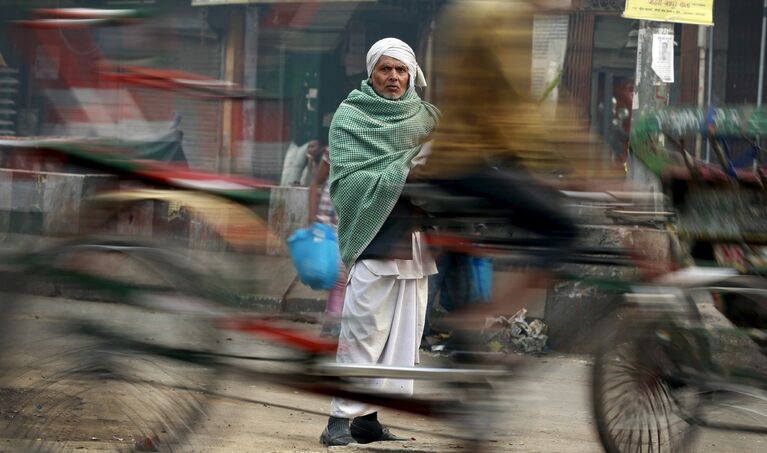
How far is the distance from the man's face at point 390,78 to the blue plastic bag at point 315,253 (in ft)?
2.46

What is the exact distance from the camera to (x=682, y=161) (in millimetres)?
4281

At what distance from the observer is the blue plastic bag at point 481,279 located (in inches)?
131

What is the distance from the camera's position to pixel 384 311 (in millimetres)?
4711

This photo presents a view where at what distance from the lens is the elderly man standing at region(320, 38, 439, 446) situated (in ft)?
14.2

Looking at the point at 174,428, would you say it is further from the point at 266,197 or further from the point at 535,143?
the point at 535,143

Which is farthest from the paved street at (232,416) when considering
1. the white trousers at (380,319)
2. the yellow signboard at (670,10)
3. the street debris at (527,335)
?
the yellow signboard at (670,10)

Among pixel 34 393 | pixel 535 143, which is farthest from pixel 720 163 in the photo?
pixel 34 393

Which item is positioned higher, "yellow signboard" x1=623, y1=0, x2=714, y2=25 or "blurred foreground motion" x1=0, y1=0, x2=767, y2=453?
"yellow signboard" x1=623, y1=0, x2=714, y2=25

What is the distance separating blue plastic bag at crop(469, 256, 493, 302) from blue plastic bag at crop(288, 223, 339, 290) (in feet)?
4.82

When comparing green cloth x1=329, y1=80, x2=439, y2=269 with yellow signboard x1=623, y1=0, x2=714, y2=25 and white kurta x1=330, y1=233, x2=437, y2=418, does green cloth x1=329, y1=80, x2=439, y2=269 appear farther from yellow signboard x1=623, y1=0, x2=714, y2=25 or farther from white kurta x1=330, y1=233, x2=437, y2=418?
yellow signboard x1=623, y1=0, x2=714, y2=25

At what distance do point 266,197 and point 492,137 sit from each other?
0.63 m

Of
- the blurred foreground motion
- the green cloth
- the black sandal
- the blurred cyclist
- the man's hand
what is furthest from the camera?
the black sandal

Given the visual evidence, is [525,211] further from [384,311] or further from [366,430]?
[366,430]

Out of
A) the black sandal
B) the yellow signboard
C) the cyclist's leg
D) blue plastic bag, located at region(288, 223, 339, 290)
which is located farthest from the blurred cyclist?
the yellow signboard
